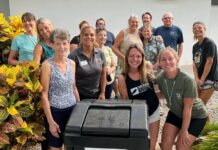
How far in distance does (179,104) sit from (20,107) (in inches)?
63.6

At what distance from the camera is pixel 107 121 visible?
2.21 m

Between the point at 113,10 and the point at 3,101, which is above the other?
the point at 113,10

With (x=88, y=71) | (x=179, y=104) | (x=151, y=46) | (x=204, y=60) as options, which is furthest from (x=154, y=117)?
(x=151, y=46)

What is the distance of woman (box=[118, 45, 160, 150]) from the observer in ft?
10.6

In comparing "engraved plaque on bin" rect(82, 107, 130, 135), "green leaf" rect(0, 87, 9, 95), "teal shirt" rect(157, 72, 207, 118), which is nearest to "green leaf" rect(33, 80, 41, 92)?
"green leaf" rect(0, 87, 9, 95)

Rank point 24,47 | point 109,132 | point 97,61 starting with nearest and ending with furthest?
point 109,132 → point 97,61 → point 24,47

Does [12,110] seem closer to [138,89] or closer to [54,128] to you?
[54,128]

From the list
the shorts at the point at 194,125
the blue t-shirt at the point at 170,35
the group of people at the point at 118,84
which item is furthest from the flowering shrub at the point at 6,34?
the shorts at the point at 194,125

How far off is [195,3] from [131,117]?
8865mm

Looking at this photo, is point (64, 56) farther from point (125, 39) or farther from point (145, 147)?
point (125, 39)

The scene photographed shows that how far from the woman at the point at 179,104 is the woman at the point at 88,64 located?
0.69m

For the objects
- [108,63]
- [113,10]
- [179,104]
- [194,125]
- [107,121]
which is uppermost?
[113,10]

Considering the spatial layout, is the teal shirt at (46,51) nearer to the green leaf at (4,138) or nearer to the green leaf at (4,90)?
the green leaf at (4,90)

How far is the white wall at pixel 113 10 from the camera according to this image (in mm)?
8367
